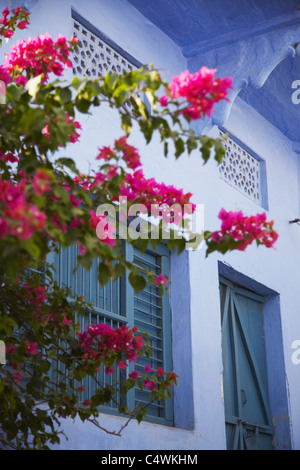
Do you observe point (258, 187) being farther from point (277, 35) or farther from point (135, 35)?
point (135, 35)

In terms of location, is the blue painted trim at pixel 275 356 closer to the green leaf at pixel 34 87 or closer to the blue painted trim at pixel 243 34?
the blue painted trim at pixel 243 34

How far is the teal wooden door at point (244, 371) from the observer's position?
223 inches

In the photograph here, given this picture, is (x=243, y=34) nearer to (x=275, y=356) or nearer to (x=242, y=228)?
(x=275, y=356)

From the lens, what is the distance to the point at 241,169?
21.4 ft

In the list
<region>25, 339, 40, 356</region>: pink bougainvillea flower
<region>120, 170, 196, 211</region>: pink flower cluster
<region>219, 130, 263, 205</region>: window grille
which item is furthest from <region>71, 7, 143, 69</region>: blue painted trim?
<region>25, 339, 40, 356</region>: pink bougainvillea flower

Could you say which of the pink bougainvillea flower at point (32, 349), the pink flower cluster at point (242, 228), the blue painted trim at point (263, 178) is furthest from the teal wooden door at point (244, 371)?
the pink flower cluster at point (242, 228)

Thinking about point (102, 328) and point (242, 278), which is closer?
point (102, 328)

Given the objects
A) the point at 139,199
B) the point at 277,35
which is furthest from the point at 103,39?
the point at 139,199

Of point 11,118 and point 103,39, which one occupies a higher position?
point 103,39

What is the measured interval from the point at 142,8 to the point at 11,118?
326 centimetres

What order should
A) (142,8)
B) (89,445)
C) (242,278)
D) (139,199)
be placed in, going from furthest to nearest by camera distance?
(242,278), (142,8), (89,445), (139,199)

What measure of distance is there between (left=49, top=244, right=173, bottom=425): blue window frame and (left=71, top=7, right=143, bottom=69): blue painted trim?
1364 millimetres

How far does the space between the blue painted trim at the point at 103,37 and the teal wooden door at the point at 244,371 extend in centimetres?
189

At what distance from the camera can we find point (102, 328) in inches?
127
